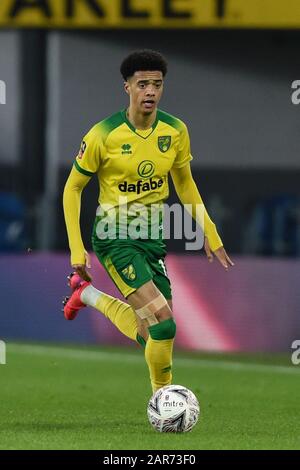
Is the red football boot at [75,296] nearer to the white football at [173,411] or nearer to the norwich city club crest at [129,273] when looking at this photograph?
the norwich city club crest at [129,273]

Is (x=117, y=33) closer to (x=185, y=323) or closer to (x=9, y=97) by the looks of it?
(x=9, y=97)

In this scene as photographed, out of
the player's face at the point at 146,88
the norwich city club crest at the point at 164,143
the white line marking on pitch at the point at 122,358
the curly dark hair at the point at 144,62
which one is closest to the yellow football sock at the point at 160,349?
the norwich city club crest at the point at 164,143

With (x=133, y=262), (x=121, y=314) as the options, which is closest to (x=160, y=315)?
(x=133, y=262)

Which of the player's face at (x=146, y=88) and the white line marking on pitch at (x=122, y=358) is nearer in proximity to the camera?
the player's face at (x=146, y=88)

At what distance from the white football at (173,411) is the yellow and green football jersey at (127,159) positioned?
45.2 inches

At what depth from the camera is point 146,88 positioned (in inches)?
348

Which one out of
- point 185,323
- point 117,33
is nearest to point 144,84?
point 185,323

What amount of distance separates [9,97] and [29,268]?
6.28ft

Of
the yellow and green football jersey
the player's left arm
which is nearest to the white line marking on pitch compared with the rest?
the player's left arm

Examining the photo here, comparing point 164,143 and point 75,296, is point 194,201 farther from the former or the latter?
point 75,296

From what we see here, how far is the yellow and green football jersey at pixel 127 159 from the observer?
29.2 feet

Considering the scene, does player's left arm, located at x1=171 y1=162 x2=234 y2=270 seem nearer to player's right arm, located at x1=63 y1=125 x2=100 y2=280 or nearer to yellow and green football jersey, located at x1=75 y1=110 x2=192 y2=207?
yellow and green football jersey, located at x1=75 y1=110 x2=192 y2=207

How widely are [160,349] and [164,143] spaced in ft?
3.91

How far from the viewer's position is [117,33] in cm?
1653
